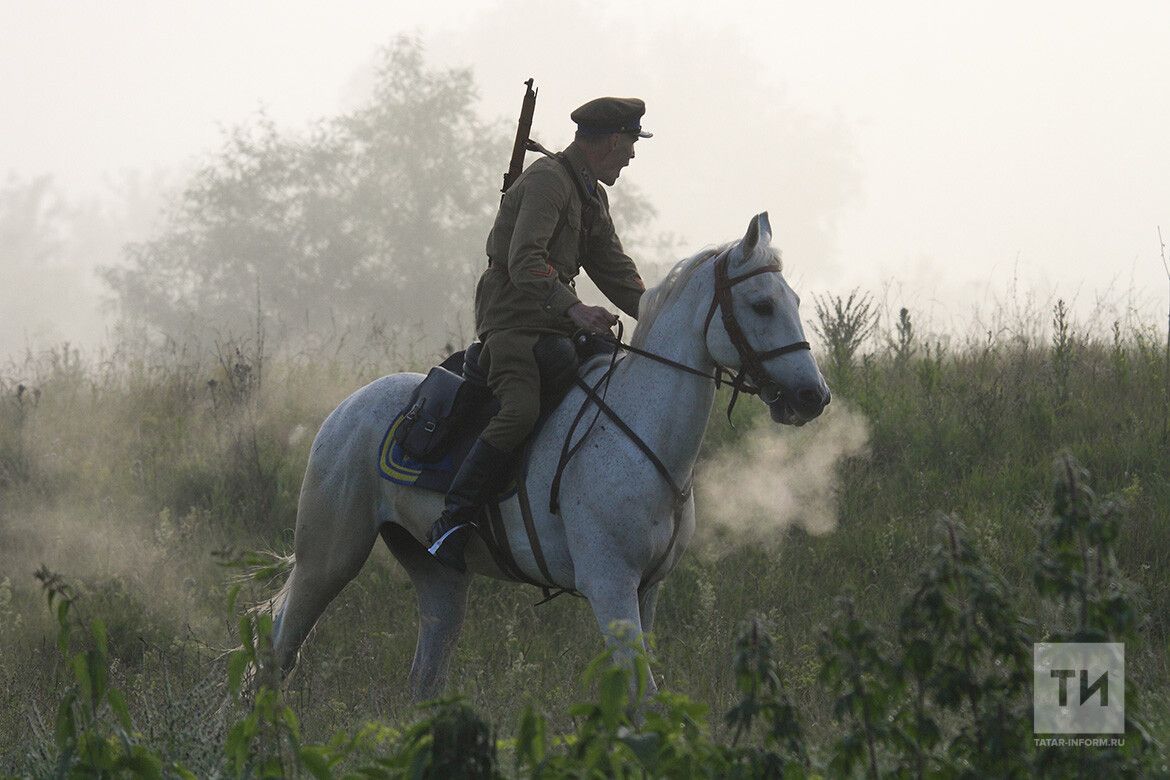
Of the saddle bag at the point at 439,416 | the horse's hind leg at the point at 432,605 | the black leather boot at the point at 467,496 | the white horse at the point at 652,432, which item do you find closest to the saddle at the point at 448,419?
the saddle bag at the point at 439,416

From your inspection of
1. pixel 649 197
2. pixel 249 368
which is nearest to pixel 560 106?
pixel 649 197

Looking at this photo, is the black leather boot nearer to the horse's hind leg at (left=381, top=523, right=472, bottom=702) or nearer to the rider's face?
the horse's hind leg at (left=381, top=523, right=472, bottom=702)

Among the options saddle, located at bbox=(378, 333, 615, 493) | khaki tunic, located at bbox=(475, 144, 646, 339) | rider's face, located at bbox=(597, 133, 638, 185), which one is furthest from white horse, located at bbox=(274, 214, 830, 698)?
rider's face, located at bbox=(597, 133, 638, 185)

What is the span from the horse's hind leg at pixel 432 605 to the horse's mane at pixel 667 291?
183cm

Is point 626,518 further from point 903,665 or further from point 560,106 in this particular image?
point 560,106

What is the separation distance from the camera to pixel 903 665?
3.52 meters

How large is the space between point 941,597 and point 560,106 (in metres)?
63.6

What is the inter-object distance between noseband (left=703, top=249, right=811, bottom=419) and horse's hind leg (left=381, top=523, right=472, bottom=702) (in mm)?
2205

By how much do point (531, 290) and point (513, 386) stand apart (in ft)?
1.46

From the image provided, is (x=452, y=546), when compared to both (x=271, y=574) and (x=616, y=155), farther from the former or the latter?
(x=616, y=155)

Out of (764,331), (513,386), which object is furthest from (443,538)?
(764,331)

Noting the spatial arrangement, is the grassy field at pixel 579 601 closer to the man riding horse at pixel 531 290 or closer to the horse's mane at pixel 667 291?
the man riding horse at pixel 531 290

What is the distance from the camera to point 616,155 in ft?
21.6

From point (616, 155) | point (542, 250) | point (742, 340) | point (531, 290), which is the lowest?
point (742, 340)
